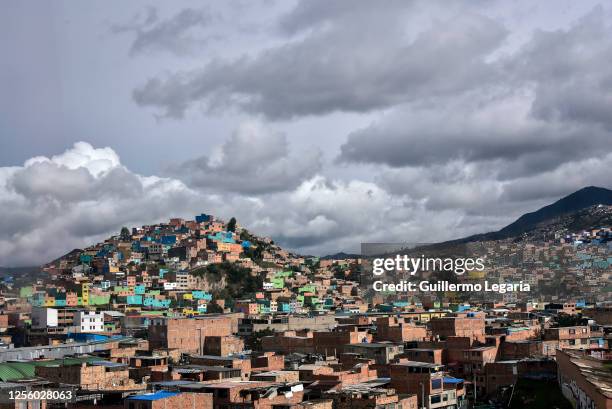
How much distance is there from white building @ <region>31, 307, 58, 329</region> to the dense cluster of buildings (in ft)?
0.36

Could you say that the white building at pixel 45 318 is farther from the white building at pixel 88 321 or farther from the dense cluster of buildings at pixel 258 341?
the white building at pixel 88 321

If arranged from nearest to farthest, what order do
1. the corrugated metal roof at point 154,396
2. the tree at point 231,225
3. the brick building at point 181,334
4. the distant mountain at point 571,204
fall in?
the corrugated metal roof at point 154,396 < the brick building at point 181,334 < the tree at point 231,225 < the distant mountain at point 571,204

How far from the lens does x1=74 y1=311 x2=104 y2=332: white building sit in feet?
173

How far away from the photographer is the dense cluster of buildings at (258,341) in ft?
91.1

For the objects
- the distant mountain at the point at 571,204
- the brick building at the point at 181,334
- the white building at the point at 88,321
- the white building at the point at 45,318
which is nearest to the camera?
the brick building at the point at 181,334

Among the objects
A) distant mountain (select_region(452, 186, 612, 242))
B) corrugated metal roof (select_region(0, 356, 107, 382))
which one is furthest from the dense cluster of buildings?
distant mountain (select_region(452, 186, 612, 242))

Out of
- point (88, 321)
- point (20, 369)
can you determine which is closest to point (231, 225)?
point (88, 321)

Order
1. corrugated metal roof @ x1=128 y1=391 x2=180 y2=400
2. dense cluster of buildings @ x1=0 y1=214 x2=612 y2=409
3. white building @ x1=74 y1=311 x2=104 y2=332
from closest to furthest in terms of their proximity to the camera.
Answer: corrugated metal roof @ x1=128 y1=391 x2=180 y2=400
dense cluster of buildings @ x1=0 y1=214 x2=612 y2=409
white building @ x1=74 y1=311 x2=104 y2=332

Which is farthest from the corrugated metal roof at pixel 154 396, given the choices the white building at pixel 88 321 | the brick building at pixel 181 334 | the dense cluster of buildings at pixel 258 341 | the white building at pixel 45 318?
the white building at pixel 45 318

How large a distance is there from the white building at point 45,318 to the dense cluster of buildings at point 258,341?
109mm

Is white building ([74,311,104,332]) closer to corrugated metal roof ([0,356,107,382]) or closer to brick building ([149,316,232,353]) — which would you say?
brick building ([149,316,232,353])

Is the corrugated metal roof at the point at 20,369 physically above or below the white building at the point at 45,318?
below

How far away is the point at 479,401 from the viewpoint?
3603 cm

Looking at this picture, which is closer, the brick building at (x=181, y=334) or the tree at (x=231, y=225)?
the brick building at (x=181, y=334)
